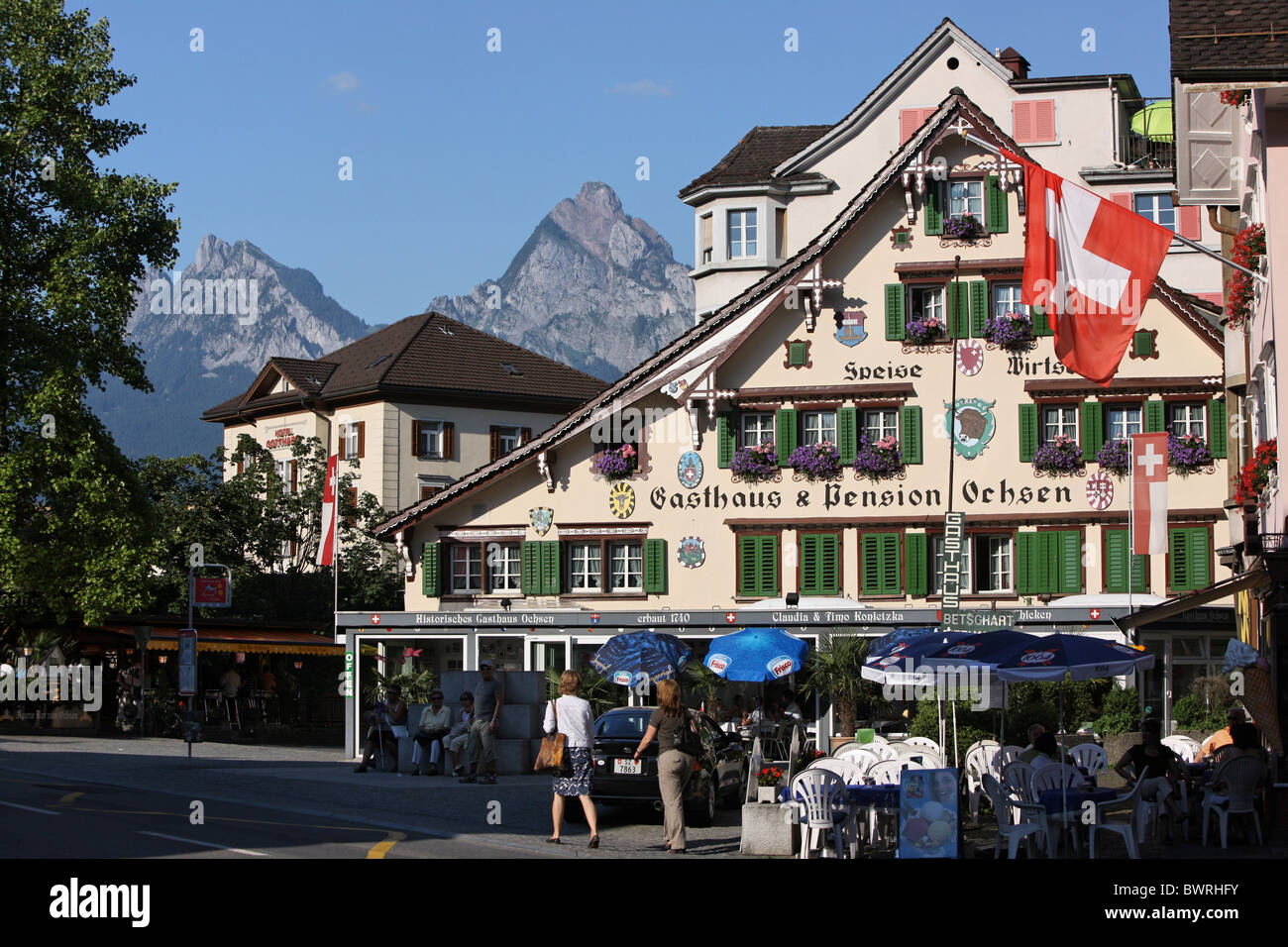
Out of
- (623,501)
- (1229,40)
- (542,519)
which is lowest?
(542,519)

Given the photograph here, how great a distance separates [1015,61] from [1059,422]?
14747mm

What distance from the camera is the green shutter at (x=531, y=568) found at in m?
37.1

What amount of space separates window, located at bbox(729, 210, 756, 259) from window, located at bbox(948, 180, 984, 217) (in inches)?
333

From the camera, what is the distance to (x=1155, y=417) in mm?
34562

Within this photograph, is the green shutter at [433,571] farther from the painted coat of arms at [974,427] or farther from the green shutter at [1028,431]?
the green shutter at [1028,431]

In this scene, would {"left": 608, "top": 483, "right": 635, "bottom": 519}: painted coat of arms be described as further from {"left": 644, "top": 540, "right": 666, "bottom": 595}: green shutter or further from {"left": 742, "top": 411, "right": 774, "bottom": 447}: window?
{"left": 742, "top": 411, "right": 774, "bottom": 447}: window

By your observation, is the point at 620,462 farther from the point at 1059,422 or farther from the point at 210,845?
the point at 210,845

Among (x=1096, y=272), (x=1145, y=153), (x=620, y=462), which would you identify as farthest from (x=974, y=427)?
(x=1096, y=272)

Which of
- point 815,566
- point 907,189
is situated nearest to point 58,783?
point 815,566

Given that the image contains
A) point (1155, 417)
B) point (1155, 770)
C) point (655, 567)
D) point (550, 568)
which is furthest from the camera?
point (550, 568)

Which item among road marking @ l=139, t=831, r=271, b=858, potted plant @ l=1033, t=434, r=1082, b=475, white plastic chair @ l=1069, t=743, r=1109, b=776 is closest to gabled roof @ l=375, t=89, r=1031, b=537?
potted plant @ l=1033, t=434, r=1082, b=475

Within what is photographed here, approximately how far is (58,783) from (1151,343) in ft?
76.7

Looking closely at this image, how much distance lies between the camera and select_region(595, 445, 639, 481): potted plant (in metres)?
36.8
